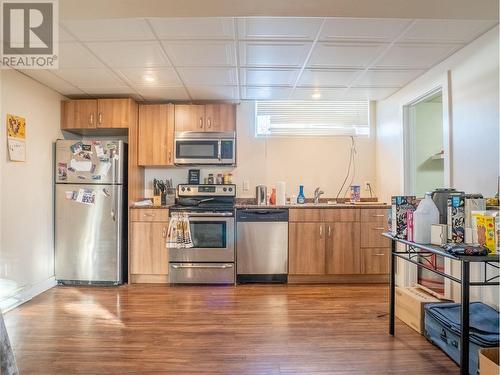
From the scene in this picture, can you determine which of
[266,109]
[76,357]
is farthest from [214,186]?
[76,357]

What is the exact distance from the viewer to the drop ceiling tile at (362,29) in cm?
222

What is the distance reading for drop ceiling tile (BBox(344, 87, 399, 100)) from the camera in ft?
12.3

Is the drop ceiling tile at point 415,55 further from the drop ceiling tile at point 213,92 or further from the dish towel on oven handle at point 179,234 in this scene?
the dish towel on oven handle at point 179,234

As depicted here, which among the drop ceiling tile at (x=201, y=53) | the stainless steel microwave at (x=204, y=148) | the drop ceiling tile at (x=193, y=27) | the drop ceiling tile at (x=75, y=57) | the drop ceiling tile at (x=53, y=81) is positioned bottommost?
the stainless steel microwave at (x=204, y=148)

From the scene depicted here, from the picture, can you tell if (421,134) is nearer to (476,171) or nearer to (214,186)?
(476,171)

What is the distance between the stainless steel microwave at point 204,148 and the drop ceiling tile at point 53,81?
4.03 feet

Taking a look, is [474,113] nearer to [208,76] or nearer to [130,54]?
[208,76]

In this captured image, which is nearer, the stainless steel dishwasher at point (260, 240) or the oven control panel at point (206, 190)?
the stainless steel dishwasher at point (260, 240)

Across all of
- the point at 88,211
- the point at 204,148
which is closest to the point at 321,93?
the point at 204,148

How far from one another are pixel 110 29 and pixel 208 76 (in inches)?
44.1

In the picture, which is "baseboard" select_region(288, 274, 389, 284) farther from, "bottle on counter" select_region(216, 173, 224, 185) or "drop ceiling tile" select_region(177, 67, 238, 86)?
"drop ceiling tile" select_region(177, 67, 238, 86)

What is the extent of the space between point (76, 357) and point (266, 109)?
11.1 ft

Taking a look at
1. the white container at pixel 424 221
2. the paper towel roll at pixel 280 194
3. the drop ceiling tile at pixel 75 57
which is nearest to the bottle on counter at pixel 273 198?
the paper towel roll at pixel 280 194

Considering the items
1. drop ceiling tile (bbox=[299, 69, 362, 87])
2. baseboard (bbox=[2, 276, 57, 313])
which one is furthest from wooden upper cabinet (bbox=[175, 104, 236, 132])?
baseboard (bbox=[2, 276, 57, 313])
